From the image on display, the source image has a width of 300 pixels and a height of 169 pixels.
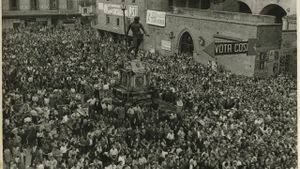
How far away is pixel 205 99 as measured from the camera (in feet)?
55.1

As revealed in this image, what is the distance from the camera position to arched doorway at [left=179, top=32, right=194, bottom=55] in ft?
84.9

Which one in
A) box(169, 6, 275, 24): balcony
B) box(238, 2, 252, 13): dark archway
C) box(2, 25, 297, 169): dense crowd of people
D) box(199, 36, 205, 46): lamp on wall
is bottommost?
box(2, 25, 297, 169): dense crowd of people

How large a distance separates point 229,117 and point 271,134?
1.87m

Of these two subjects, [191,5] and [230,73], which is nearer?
[230,73]

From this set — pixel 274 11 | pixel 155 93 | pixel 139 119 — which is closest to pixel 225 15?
pixel 274 11

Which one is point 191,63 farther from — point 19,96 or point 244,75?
point 19,96

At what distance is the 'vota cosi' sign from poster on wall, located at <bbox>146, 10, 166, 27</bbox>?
54.5 ft

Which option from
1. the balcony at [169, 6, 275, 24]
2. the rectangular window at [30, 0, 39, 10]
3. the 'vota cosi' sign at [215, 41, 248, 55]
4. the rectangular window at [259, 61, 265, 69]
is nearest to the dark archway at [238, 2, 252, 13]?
the balcony at [169, 6, 275, 24]

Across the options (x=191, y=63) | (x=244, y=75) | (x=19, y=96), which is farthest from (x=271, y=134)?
(x=191, y=63)

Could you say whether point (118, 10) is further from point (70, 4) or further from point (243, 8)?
point (243, 8)

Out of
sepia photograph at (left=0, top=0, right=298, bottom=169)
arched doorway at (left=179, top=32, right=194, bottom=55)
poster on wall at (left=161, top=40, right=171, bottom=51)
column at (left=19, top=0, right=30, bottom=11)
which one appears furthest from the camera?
poster on wall at (left=161, top=40, right=171, bottom=51)

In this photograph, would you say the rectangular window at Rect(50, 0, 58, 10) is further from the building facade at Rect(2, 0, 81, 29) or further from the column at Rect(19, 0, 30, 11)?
the column at Rect(19, 0, 30, 11)

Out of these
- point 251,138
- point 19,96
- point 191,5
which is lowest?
point 251,138

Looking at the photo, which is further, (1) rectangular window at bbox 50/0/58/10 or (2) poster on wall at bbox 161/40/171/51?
(1) rectangular window at bbox 50/0/58/10
